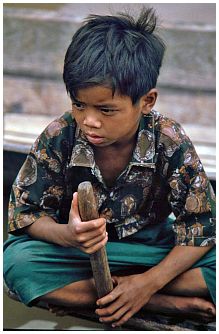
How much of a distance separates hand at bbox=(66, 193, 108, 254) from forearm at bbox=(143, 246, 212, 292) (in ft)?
0.53

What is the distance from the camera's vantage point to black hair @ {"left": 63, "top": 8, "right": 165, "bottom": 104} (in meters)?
1.14

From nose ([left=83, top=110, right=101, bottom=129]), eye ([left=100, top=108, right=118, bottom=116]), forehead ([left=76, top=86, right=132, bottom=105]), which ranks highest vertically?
forehead ([left=76, top=86, right=132, bottom=105])

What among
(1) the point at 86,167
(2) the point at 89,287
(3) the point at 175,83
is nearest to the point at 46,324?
(2) the point at 89,287

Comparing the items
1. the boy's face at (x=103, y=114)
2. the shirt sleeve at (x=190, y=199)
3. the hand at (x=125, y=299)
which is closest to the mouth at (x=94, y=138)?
the boy's face at (x=103, y=114)

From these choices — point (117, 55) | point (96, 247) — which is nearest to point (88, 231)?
point (96, 247)

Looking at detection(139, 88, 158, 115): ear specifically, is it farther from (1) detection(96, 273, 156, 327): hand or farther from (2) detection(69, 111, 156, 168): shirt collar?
(1) detection(96, 273, 156, 327): hand

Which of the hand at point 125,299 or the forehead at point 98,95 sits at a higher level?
the forehead at point 98,95

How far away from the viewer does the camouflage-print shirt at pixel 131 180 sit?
4.10ft

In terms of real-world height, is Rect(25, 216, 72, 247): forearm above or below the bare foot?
above

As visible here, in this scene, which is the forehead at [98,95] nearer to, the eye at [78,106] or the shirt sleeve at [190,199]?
the eye at [78,106]

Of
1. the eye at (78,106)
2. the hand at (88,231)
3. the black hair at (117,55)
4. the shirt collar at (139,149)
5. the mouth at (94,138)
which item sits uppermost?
the black hair at (117,55)

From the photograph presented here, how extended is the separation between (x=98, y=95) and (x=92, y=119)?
4cm

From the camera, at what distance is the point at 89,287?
1293mm

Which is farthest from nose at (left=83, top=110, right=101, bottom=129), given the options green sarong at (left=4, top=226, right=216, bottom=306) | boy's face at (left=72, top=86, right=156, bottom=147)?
green sarong at (left=4, top=226, right=216, bottom=306)
